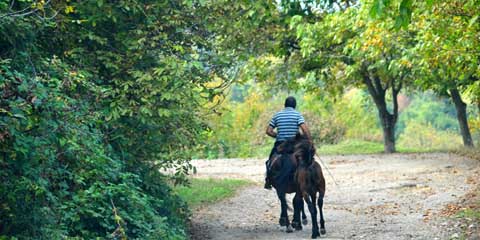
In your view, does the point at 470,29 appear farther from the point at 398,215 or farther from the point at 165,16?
the point at 165,16

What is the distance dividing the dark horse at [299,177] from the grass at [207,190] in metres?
3.91

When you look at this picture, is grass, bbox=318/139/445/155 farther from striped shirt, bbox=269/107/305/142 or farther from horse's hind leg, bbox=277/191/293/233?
striped shirt, bbox=269/107/305/142

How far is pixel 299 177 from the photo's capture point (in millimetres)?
13836

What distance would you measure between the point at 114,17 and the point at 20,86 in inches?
175

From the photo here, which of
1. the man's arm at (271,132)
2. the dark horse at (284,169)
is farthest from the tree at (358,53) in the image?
the dark horse at (284,169)

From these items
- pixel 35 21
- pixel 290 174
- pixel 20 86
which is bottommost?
pixel 290 174

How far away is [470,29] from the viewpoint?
14938 millimetres

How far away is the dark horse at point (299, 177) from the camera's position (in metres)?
13.7

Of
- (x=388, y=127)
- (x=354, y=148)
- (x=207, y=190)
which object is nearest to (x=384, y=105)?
(x=388, y=127)

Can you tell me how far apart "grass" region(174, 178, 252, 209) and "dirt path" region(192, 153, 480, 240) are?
36 centimetres

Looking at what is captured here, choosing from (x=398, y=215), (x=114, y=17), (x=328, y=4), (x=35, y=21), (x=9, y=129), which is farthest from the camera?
(x=328, y=4)

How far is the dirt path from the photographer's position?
47.5 ft

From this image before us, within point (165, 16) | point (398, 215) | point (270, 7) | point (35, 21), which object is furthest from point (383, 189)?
point (35, 21)

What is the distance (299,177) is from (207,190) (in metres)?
7.61
